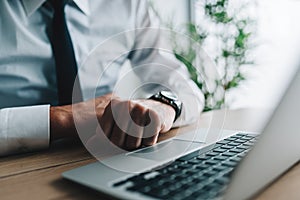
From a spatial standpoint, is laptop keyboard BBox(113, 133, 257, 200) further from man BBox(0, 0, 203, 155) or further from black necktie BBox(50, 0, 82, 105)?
black necktie BBox(50, 0, 82, 105)

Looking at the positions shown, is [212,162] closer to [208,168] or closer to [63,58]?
[208,168]

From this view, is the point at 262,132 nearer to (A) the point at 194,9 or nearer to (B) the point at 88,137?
(B) the point at 88,137

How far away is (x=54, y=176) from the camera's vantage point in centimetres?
45

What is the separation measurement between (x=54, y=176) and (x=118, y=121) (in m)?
0.17

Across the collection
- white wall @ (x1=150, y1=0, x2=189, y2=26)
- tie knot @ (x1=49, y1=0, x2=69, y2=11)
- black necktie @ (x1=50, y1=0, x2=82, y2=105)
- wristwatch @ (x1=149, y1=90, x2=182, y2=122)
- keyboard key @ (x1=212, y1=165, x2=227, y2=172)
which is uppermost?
white wall @ (x1=150, y1=0, x2=189, y2=26)

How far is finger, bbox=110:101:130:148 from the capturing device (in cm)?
56

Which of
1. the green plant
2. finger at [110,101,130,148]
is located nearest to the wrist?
finger at [110,101,130,148]

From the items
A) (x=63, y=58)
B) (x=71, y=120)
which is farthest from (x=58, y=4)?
(x=71, y=120)

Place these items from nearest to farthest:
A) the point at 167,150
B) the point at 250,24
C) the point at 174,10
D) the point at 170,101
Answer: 1. the point at 167,150
2. the point at 170,101
3. the point at 250,24
4. the point at 174,10

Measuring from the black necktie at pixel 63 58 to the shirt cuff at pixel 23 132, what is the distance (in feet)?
0.61

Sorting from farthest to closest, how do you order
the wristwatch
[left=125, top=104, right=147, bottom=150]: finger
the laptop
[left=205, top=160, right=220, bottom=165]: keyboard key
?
the wristwatch → [left=125, top=104, right=147, bottom=150]: finger → [left=205, top=160, right=220, bottom=165]: keyboard key → the laptop

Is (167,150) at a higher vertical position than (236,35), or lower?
lower

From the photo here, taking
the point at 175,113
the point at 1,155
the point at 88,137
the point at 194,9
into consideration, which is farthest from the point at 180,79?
the point at 194,9

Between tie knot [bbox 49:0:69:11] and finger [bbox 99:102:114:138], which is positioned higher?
tie knot [bbox 49:0:69:11]
